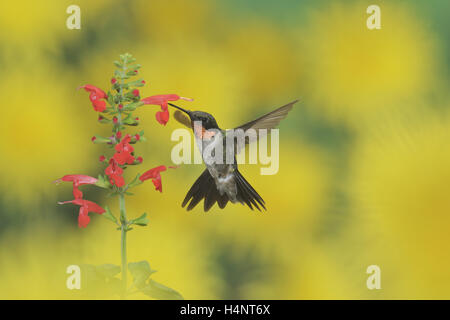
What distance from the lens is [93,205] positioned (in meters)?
1.16

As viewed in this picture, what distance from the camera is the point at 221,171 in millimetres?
1316

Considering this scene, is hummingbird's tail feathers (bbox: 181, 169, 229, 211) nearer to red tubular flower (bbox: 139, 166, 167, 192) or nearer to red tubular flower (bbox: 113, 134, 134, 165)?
red tubular flower (bbox: 139, 166, 167, 192)

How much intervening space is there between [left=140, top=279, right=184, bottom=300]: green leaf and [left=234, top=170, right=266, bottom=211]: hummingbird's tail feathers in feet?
1.09

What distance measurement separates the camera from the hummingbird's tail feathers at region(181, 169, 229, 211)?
130 centimetres

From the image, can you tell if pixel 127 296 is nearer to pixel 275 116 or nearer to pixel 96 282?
pixel 96 282

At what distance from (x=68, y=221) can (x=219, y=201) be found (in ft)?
1.59

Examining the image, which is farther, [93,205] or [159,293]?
[93,205]


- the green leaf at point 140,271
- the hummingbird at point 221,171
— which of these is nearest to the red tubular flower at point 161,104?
the hummingbird at point 221,171

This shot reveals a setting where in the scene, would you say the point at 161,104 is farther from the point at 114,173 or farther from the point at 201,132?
the point at 114,173

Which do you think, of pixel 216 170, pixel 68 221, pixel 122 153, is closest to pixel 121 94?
pixel 122 153

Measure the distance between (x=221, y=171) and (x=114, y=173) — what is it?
0.34 metres

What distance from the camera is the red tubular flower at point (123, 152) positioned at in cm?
100

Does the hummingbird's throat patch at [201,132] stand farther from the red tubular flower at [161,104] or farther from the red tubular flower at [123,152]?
the red tubular flower at [123,152]

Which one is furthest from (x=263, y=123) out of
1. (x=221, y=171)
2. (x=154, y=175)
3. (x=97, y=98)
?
(x=97, y=98)
